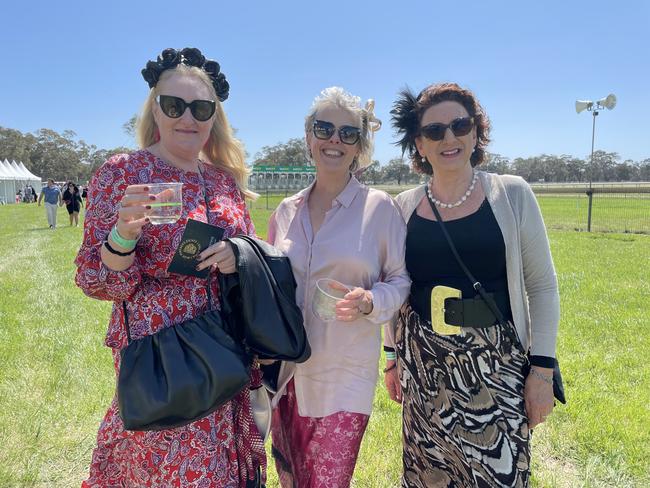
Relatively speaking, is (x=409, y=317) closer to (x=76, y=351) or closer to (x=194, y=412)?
(x=194, y=412)

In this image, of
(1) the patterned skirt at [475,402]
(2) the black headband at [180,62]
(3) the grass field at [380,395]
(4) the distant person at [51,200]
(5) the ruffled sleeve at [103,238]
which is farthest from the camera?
(4) the distant person at [51,200]

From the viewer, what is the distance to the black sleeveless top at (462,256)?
6.84 ft

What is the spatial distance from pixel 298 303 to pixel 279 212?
0.55 meters

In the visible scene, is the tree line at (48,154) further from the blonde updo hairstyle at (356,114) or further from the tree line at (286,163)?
the blonde updo hairstyle at (356,114)

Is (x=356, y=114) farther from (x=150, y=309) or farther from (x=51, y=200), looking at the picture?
(x=51, y=200)

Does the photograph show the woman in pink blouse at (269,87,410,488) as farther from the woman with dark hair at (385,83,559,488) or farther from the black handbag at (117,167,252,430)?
the black handbag at (117,167,252,430)

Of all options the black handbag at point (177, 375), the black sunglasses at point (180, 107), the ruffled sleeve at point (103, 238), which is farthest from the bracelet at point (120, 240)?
the black sunglasses at point (180, 107)

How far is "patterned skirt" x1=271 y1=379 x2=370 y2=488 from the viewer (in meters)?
2.13

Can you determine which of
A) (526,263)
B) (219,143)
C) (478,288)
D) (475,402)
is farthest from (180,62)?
(475,402)

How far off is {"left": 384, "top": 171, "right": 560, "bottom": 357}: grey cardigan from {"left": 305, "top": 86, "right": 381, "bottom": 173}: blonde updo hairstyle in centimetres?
66

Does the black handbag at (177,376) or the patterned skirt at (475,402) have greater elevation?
the black handbag at (177,376)

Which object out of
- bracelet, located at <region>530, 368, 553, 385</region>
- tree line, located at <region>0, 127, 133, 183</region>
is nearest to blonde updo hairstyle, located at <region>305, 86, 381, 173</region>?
bracelet, located at <region>530, 368, 553, 385</region>

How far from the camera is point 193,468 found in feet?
5.91

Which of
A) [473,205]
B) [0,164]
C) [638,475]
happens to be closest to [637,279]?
[638,475]
